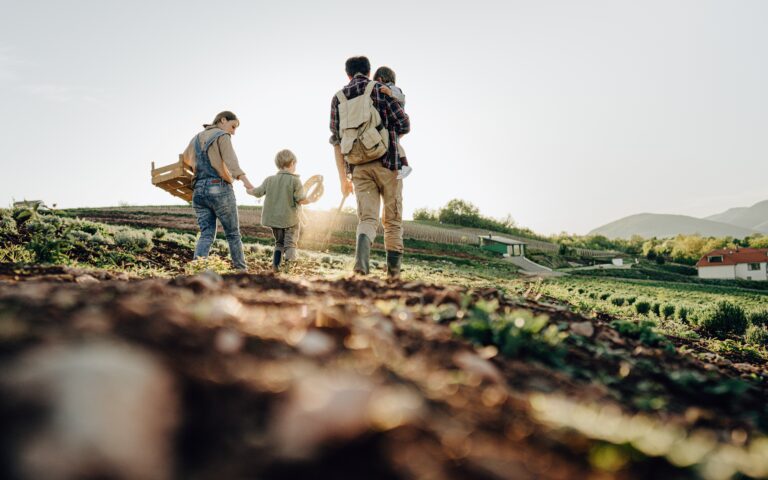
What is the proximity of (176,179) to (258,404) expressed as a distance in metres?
6.81

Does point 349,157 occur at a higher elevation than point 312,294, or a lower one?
higher

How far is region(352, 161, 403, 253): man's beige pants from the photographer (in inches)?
214

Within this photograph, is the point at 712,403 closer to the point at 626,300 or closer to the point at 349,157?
the point at 349,157

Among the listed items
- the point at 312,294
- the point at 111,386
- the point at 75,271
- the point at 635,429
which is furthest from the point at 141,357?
the point at 75,271

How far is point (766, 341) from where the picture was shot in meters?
11.4

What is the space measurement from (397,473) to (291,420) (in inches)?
9.9

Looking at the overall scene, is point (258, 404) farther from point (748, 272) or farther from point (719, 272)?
point (748, 272)

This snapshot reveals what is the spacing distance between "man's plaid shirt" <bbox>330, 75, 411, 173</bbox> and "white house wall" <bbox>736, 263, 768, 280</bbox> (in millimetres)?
70202

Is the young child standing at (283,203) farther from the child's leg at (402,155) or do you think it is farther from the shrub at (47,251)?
the shrub at (47,251)

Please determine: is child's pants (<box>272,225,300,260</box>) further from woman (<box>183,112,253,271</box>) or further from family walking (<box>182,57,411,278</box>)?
woman (<box>183,112,253,271</box>)

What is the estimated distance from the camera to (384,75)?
5648mm

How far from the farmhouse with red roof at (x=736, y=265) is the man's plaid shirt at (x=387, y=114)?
68.7m

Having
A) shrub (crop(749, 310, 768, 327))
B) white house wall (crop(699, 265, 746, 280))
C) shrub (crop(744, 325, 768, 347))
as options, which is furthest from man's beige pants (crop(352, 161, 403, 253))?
white house wall (crop(699, 265, 746, 280))

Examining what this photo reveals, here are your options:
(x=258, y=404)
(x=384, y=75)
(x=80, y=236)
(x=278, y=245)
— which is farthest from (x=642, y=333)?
(x=80, y=236)
